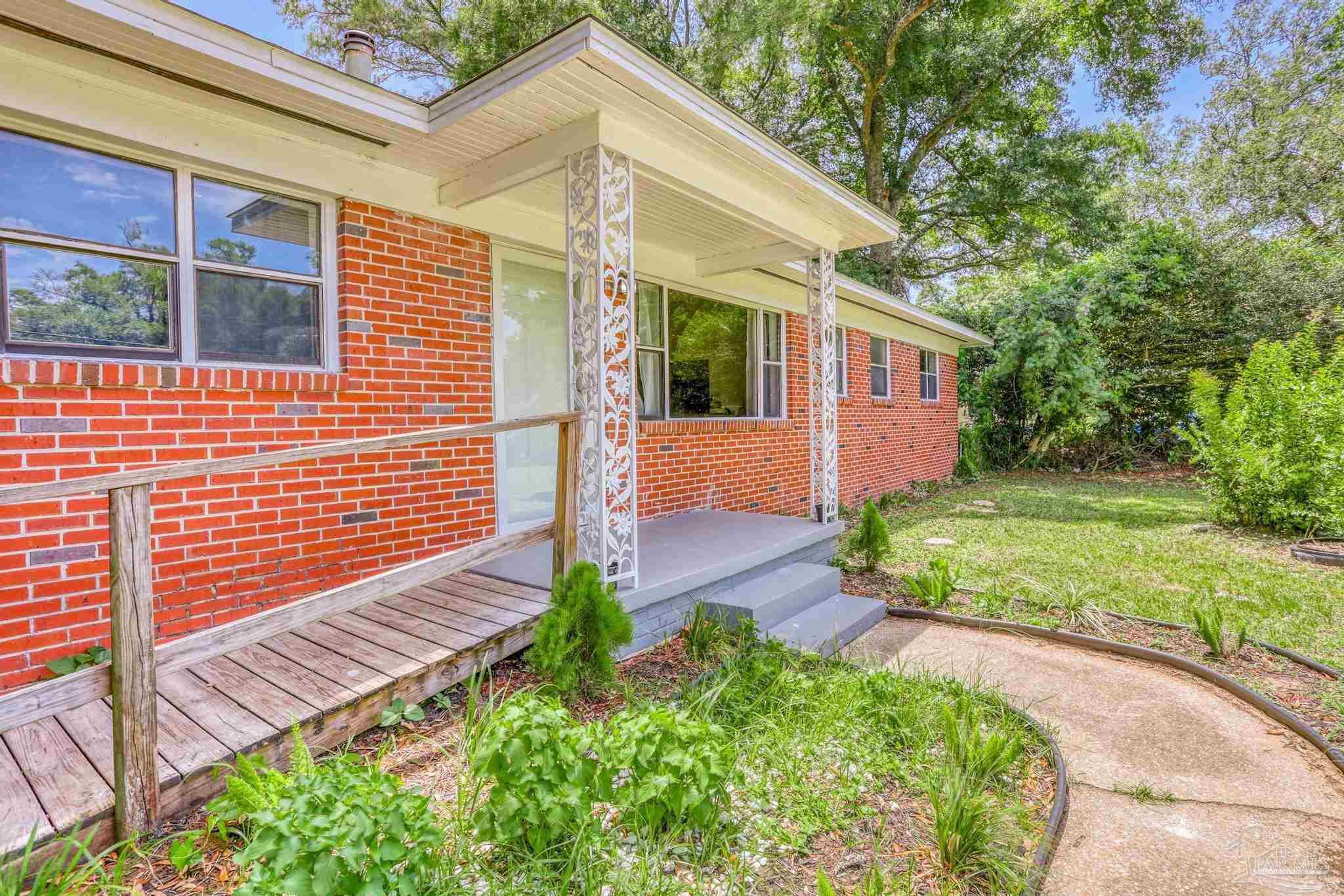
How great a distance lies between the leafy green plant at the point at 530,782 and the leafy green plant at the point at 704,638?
5.29 ft

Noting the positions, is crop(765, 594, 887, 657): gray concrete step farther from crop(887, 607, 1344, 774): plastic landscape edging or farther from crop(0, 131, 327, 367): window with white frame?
crop(0, 131, 327, 367): window with white frame

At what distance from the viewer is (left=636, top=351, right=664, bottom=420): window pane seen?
584 centimetres

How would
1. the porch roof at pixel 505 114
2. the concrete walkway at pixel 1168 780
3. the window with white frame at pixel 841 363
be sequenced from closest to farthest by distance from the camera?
the concrete walkway at pixel 1168 780 < the porch roof at pixel 505 114 < the window with white frame at pixel 841 363

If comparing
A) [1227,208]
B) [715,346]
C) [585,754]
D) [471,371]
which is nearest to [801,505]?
[715,346]

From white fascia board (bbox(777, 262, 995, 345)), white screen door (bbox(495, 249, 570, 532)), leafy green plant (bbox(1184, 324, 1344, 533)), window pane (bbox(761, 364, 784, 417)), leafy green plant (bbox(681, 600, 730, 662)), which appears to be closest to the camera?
leafy green plant (bbox(681, 600, 730, 662))

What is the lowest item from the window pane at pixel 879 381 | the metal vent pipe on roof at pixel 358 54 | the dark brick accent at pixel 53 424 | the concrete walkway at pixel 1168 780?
the concrete walkway at pixel 1168 780

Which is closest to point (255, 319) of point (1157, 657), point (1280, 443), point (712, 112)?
point (712, 112)

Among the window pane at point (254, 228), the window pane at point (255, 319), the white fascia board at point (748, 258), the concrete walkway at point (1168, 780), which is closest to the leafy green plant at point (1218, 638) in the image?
the concrete walkway at point (1168, 780)

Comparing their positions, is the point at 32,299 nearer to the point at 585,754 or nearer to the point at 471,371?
the point at 471,371

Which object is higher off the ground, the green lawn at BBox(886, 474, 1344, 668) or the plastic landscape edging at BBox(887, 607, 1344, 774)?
the green lawn at BBox(886, 474, 1344, 668)

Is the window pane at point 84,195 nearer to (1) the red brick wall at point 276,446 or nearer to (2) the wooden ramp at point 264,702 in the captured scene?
(1) the red brick wall at point 276,446

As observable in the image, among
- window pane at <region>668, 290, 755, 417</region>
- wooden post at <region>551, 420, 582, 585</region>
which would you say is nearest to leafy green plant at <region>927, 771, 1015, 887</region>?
wooden post at <region>551, 420, 582, 585</region>

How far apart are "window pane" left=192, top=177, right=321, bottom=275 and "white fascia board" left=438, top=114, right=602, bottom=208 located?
32.0 inches

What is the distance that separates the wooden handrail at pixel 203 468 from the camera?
5.66 feet
